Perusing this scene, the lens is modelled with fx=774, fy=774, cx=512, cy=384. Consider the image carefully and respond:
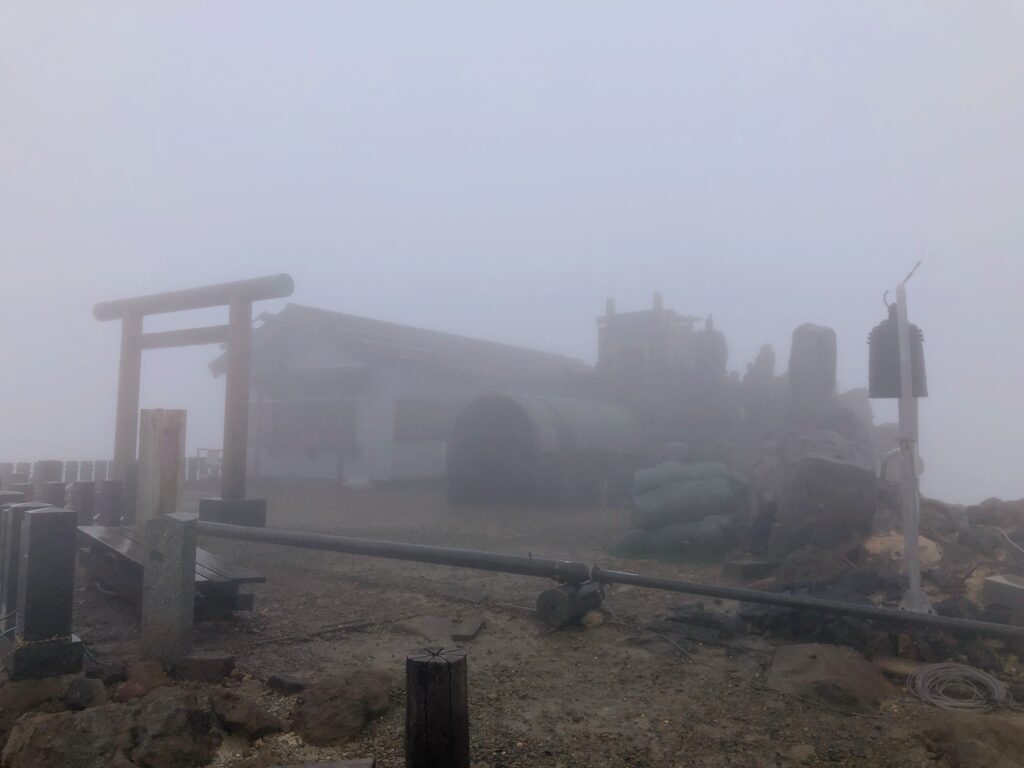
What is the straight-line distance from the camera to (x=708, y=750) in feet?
12.5

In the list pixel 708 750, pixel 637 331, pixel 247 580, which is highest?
pixel 637 331

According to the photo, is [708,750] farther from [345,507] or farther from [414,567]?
[345,507]

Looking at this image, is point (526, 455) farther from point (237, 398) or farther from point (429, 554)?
point (429, 554)

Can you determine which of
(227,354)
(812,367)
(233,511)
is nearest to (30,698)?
(233,511)

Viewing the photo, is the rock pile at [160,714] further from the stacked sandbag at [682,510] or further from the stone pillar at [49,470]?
the stone pillar at [49,470]

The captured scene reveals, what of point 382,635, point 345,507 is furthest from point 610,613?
point 345,507

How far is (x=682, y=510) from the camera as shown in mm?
10047

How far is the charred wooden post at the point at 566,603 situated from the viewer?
19.4 ft

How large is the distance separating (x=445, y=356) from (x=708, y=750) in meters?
17.6

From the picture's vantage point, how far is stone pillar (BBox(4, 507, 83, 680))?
4438 mm

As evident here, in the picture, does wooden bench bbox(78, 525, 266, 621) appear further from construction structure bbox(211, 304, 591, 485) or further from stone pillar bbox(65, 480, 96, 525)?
construction structure bbox(211, 304, 591, 485)

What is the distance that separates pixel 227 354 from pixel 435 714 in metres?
8.47

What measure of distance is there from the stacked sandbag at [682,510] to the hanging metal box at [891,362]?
3712mm

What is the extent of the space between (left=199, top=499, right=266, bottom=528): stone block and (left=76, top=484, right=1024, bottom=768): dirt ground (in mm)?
445
